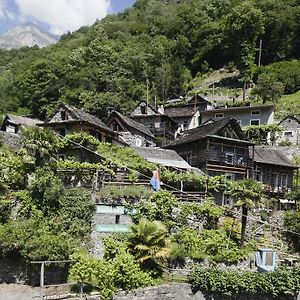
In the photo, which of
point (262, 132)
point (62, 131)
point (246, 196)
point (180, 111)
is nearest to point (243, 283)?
point (246, 196)

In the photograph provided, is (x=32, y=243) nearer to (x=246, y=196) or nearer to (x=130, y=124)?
(x=246, y=196)

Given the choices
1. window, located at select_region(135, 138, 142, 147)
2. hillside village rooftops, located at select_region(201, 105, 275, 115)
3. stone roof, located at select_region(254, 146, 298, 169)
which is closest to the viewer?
stone roof, located at select_region(254, 146, 298, 169)

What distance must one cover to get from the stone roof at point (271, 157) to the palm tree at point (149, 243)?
22.8 metres

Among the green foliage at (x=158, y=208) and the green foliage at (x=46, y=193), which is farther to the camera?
the green foliage at (x=158, y=208)

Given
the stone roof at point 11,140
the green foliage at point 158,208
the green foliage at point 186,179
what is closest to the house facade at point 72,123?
the stone roof at point 11,140

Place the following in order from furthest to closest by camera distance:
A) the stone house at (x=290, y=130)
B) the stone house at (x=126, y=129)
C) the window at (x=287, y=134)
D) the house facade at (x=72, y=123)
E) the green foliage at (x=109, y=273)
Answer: the window at (x=287, y=134) → the stone house at (x=290, y=130) → the stone house at (x=126, y=129) → the house facade at (x=72, y=123) → the green foliage at (x=109, y=273)

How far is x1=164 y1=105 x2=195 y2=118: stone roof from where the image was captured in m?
63.9

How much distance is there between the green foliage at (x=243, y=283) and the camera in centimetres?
2619

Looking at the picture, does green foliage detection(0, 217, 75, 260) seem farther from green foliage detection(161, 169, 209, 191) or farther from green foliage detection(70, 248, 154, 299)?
green foliage detection(161, 169, 209, 191)

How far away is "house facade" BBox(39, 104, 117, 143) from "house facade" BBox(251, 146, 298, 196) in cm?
1600

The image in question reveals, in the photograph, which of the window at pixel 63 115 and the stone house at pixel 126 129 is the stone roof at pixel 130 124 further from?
the window at pixel 63 115

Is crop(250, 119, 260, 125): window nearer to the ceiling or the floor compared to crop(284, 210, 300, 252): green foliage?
nearer to the ceiling

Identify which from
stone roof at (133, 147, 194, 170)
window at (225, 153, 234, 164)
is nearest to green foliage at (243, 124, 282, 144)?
window at (225, 153, 234, 164)

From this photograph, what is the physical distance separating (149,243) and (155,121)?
1291 inches
